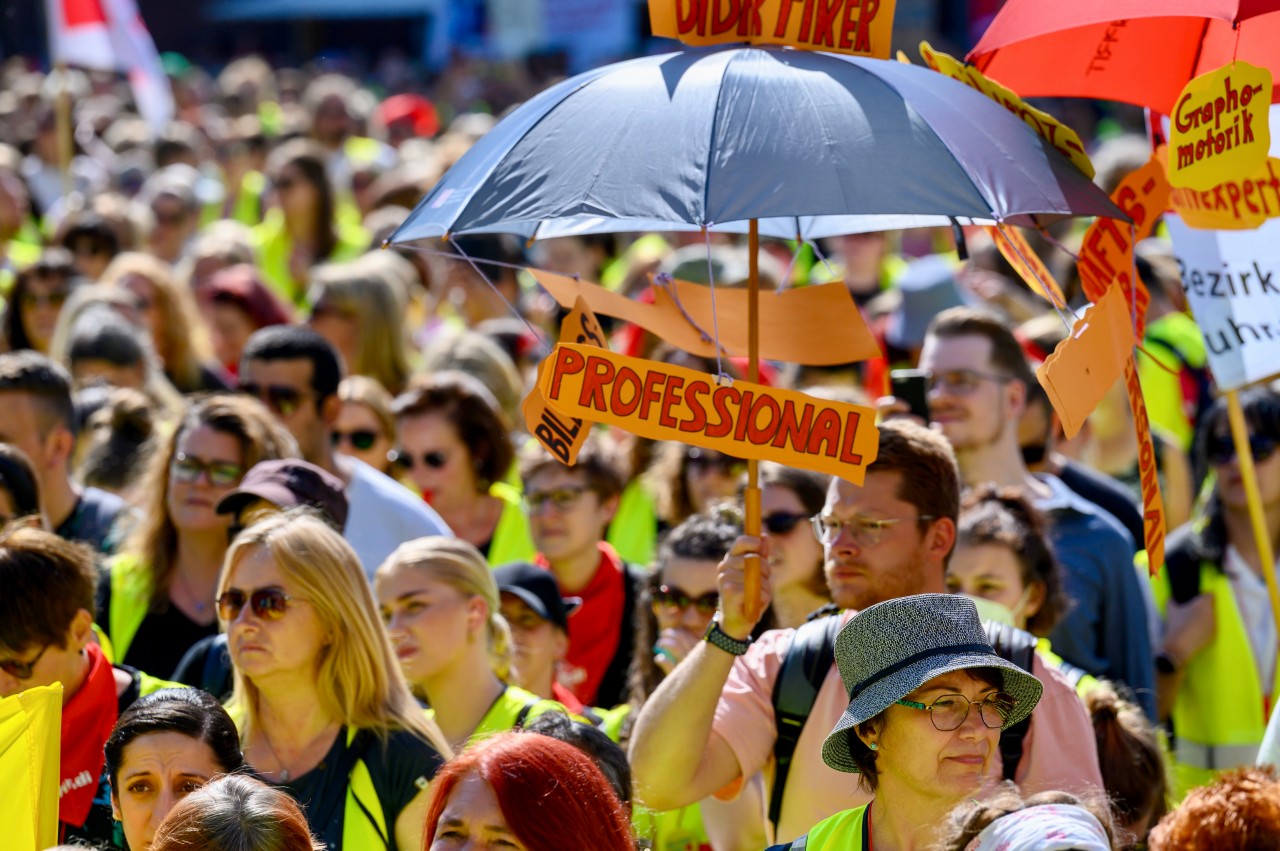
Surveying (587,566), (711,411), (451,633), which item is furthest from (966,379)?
(711,411)

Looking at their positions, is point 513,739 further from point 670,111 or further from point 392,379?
point 392,379

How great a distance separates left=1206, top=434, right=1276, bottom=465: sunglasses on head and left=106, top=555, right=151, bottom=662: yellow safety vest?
3279mm

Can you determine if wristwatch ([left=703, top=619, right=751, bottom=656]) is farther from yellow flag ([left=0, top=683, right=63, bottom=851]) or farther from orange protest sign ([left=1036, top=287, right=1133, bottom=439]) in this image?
yellow flag ([left=0, top=683, right=63, bottom=851])

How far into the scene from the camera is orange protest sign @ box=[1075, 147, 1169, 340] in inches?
147

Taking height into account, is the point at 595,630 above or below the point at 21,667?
below

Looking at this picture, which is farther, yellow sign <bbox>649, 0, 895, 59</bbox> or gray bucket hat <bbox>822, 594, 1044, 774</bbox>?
yellow sign <bbox>649, 0, 895, 59</bbox>

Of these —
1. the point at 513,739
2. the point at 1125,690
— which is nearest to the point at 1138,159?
the point at 1125,690

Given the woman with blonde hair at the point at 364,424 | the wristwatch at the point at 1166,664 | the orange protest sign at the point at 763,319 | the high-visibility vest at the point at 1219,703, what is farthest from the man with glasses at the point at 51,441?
the high-visibility vest at the point at 1219,703

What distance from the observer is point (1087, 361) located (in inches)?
136

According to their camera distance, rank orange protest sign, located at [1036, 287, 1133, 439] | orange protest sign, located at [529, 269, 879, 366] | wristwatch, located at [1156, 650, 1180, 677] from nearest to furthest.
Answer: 1. orange protest sign, located at [1036, 287, 1133, 439]
2. orange protest sign, located at [529, 269, 879, 366]
3. wristwatch, located at [1156, 650, 1180, 677]

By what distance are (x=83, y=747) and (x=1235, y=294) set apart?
2888mm

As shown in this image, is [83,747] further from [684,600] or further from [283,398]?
[283,398]

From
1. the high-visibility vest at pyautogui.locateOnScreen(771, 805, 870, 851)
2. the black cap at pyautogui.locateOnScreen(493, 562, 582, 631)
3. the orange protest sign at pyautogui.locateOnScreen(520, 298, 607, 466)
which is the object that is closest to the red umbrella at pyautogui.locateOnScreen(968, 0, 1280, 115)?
the orange protest sign at pyautogui.locateOnScreen(520, 298, 607, 466)

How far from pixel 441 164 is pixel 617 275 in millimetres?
1392
